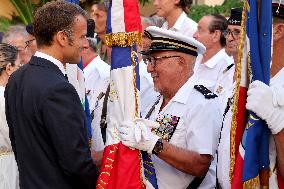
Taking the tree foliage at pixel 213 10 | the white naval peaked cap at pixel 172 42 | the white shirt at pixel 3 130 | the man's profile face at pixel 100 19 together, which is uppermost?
the white naval peaked cap at pixel 172 42

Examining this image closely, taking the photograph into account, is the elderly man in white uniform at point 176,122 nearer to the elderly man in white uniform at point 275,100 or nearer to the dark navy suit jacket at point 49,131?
the dark navy suit jacket at point 49,131

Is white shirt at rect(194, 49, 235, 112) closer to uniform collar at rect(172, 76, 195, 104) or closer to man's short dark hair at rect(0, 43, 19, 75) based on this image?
uniform collar at rect(172, 76, 195, 104)

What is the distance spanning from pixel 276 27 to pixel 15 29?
3699mm

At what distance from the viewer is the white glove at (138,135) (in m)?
3.25

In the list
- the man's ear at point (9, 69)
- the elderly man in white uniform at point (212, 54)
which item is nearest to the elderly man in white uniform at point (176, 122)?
the man's ear at point (9, 69)

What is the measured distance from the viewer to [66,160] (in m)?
3.19

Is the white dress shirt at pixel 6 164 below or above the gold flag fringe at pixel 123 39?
below

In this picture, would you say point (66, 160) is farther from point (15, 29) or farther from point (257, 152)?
point (15, 29)

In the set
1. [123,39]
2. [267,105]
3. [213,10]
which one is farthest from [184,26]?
[213,10]

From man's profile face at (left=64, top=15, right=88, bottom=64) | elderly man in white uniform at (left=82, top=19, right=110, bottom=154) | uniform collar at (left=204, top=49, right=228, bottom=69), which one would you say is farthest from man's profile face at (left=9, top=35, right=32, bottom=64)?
man's profile face at (left=64, top=15, right=88, bottom=64)

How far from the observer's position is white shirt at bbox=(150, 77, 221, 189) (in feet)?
11.6

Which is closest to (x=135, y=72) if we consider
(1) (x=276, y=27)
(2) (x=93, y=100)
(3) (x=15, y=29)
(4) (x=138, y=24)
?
(4) (x=138, y=24)

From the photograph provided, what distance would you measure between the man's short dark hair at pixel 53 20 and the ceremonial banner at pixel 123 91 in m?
0.24

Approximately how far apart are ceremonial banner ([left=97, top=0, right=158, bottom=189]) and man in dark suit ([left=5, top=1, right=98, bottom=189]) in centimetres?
15
